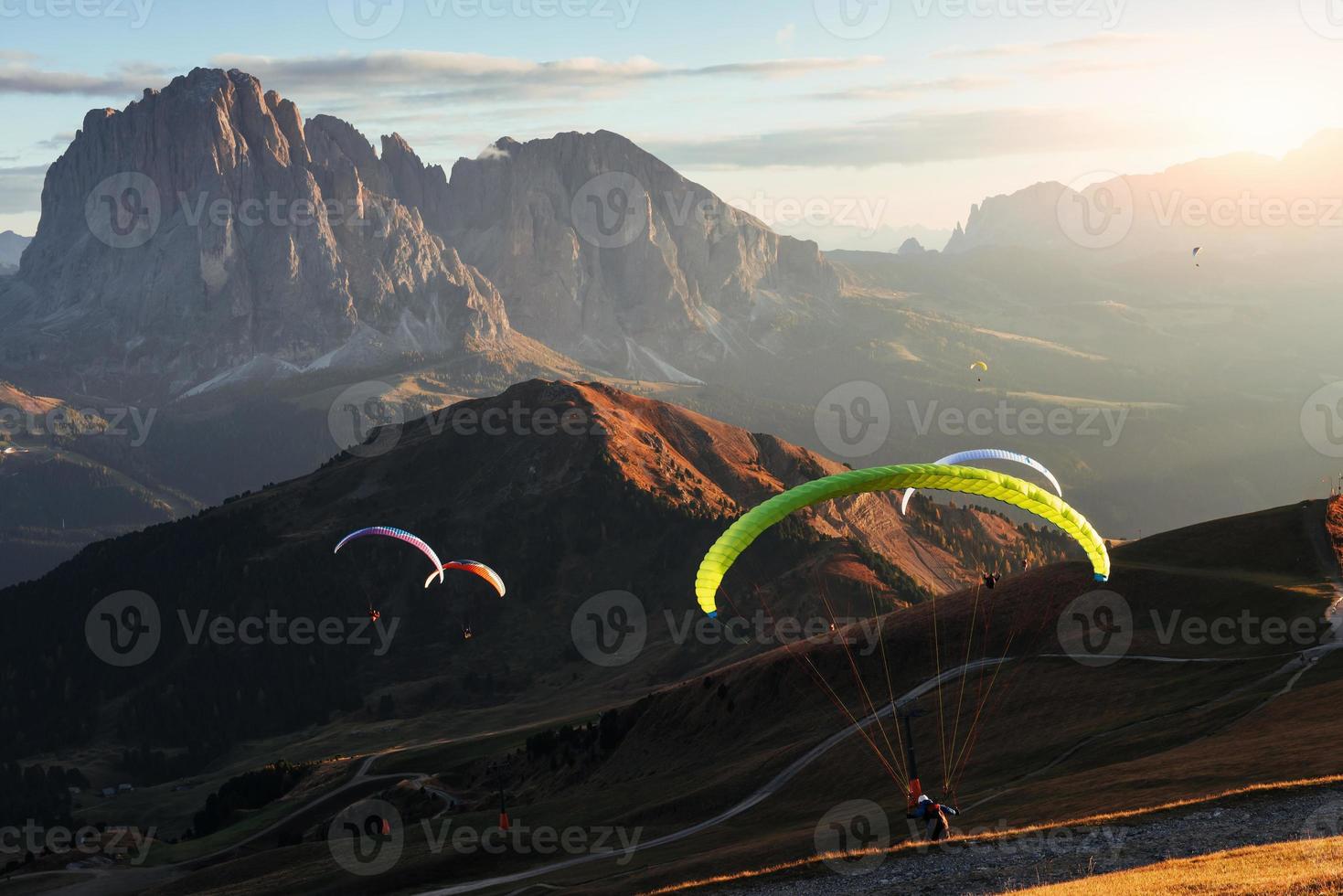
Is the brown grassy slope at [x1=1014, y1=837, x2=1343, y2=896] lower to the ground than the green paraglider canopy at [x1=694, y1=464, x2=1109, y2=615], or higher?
lower

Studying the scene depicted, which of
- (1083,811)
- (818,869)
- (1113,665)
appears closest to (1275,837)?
(1083,811)

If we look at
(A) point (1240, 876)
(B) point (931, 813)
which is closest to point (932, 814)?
(B) point (931, 813)

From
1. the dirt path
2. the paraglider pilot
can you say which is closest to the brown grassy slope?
the dirt path

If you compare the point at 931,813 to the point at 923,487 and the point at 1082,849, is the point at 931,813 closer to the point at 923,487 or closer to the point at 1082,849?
the point at 1082,849

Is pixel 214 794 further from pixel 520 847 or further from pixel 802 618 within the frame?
pixel 520 847

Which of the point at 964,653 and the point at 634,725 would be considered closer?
the point at 964,653

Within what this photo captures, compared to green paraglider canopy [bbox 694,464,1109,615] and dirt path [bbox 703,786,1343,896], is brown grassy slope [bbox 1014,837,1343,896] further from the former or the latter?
green paraglider canopy [bbox 694,464,1109,615]

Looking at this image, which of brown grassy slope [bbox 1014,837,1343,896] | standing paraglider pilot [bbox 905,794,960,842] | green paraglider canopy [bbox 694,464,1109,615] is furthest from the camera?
standing paraglider pilot [bbox 905,794,960,842]

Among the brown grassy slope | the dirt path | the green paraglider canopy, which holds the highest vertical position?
the green paraglider canopy

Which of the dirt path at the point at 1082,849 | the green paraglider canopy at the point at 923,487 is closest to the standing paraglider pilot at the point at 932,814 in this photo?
the dirt path at the point at 1082,849

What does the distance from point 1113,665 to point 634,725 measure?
3897cm

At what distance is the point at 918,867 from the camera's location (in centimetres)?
4747

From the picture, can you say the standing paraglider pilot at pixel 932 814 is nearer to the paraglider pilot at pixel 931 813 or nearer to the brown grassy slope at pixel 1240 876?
the paraglider pilot at pixel 931 813

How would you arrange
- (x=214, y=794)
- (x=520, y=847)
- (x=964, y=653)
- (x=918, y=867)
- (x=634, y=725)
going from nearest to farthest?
(x=918, y=867)
(x=520, y=847)
(x=964, y=653)
(x=634, y=725)
(x=214, y=794)
